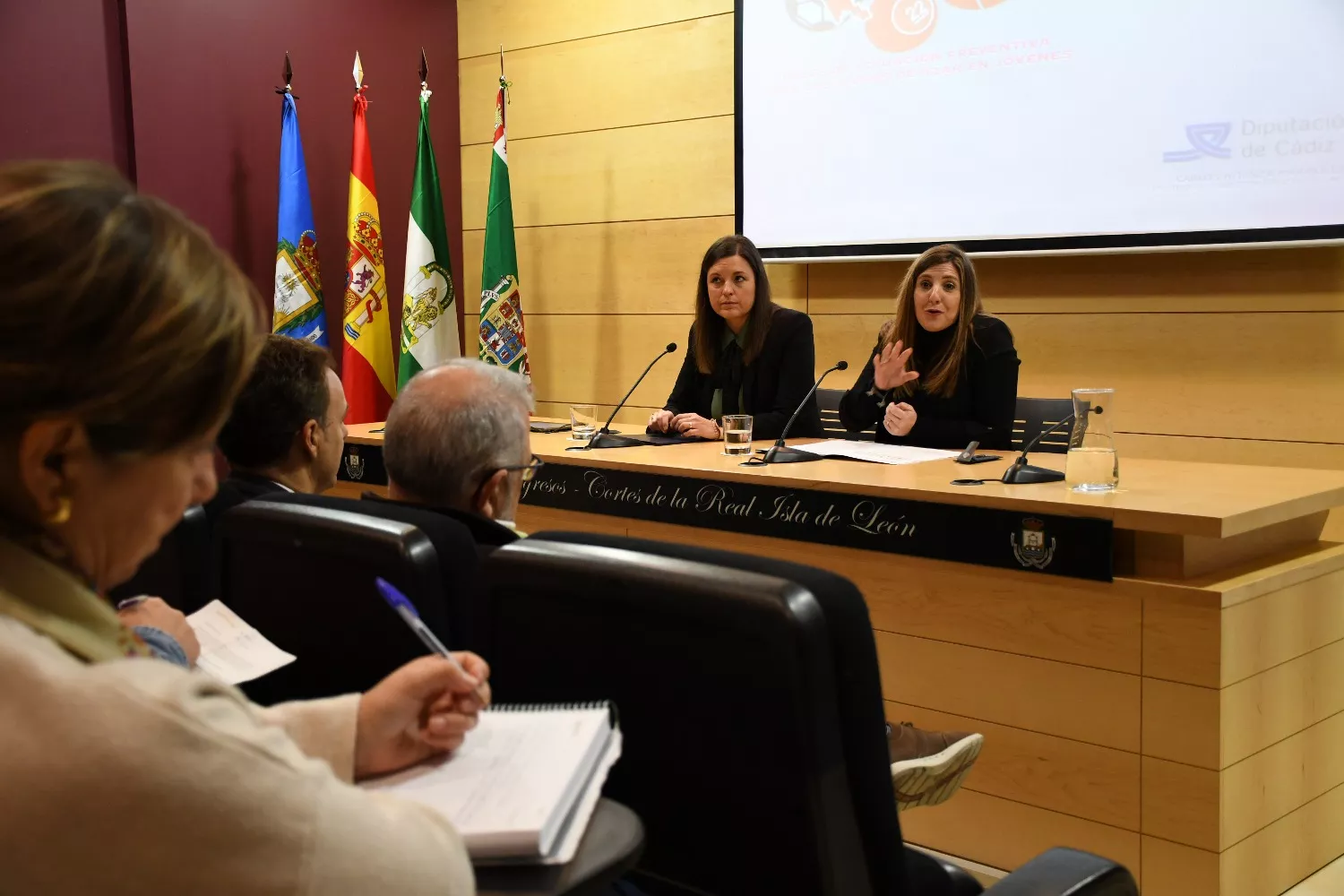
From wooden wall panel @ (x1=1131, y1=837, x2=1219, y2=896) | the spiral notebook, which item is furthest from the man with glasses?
wooden wall panel @ (x1=1131, y1=837, x2=1219, y2=896)

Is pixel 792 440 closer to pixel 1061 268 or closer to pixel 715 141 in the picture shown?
pixel 1061 268

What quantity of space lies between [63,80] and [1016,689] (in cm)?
408

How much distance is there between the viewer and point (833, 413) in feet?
14.5

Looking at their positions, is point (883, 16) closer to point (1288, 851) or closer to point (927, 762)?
point (1288, 851)

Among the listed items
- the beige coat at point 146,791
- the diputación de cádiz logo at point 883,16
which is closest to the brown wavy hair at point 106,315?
the beige coat at point 146,791

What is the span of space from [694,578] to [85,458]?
545 millimetres

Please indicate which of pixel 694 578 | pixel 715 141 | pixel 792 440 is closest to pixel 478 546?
pixel 694 578

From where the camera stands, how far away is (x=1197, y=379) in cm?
414

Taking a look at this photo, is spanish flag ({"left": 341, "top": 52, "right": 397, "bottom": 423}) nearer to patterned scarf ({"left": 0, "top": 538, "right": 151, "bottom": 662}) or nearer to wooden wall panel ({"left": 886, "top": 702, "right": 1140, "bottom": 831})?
wooden wall panel ({"left": 886, "top": 702, "right": 1140, "bottom": 831})

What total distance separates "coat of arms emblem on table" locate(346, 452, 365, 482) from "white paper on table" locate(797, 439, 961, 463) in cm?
150

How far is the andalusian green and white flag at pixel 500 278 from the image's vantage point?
546 cm

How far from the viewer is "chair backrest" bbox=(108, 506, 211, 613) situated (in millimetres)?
2012

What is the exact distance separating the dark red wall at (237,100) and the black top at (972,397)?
8.36ft

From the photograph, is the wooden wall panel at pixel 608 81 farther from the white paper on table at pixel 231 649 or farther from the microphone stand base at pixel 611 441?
the white paper on table at pixel 231 649
